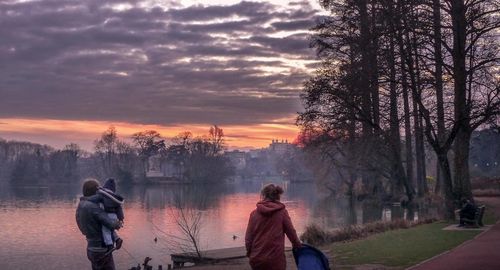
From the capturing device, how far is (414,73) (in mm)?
24234

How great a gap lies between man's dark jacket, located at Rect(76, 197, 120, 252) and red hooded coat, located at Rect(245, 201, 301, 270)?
1.96m

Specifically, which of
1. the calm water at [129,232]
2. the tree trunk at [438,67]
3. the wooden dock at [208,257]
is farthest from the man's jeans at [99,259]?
the tree trunk at [438,67]

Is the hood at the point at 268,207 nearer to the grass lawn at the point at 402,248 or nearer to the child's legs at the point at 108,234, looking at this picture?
the child's legs at the point at 108,234

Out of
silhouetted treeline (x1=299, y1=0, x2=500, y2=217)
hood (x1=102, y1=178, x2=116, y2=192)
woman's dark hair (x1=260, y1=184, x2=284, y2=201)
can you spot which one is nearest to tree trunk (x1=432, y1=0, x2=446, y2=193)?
silhouetted treeline (x1=299, y1=0, x2=500, y2=217)

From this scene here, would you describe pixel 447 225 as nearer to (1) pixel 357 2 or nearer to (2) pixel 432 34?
(2) pixel 432 34

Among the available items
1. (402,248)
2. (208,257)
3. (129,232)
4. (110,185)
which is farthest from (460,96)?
(129,232)

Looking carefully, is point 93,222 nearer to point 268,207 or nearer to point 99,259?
point 99,259

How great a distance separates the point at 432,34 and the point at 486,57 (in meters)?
3.05

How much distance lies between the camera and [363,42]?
2712 centimetres

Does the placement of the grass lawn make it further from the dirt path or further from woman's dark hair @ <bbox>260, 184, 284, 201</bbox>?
woman's dark hair @ <bbox>260, 184, 284, 201</bbox>

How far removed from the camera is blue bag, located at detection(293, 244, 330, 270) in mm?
7965

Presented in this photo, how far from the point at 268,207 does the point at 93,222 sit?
2.44m

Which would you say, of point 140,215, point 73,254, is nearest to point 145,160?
point 140,215

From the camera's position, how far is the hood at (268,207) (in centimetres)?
767
